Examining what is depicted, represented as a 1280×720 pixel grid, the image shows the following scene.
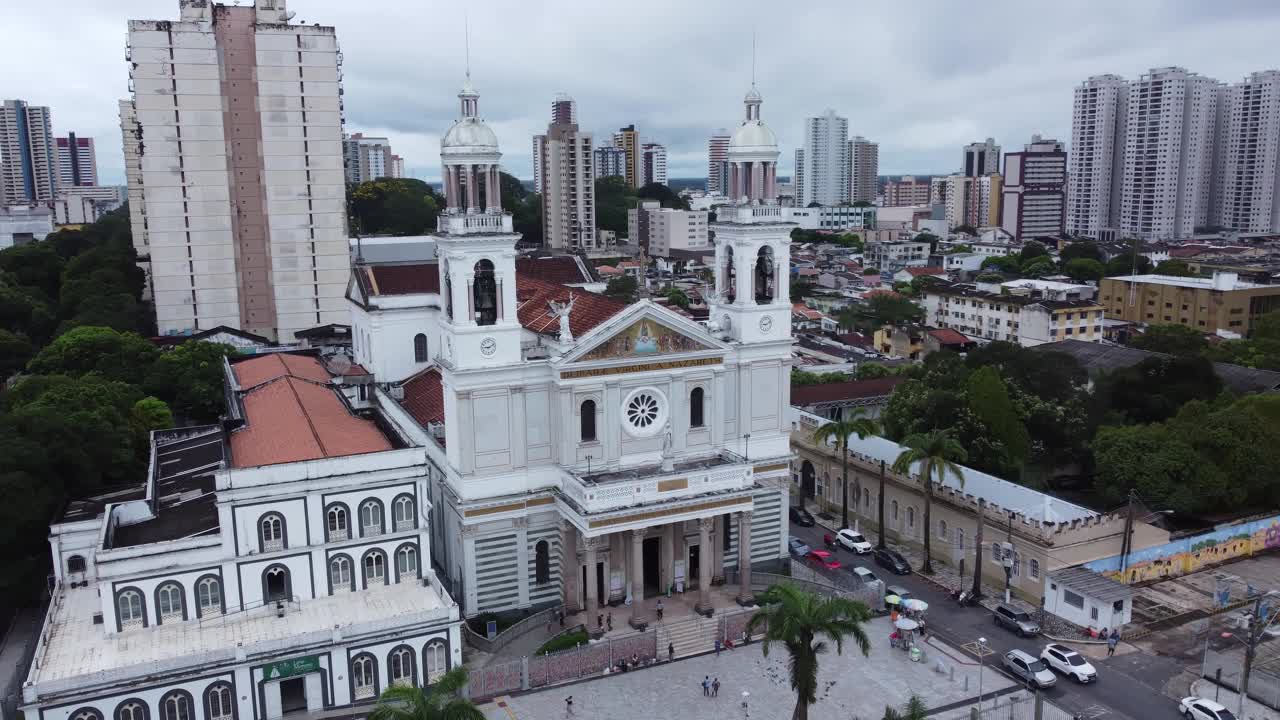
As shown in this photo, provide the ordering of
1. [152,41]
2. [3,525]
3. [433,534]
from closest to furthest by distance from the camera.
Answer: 1. [3,525]
2. [433,534]
3. [152,41]

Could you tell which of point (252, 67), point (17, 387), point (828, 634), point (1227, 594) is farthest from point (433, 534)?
point (252, 67)

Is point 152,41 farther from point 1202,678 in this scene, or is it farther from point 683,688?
point 1202,678

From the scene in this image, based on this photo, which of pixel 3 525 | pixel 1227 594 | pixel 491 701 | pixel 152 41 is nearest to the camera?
pixel 491 701

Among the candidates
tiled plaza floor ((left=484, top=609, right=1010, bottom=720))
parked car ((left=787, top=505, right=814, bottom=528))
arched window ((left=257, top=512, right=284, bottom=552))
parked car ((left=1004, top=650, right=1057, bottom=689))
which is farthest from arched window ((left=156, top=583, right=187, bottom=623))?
parked car ((left=787, top=505, right=814, bottom=528))

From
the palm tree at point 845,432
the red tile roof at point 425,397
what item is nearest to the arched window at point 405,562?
the red tile roof at point 425,397

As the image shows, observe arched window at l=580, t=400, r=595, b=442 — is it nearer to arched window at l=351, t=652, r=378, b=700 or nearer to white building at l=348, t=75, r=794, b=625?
white building at l=348, t=75, r=794, b=625

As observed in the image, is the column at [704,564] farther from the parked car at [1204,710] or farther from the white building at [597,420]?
the parked car at [1204,710]

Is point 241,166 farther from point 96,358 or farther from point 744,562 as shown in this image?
point 744,562
